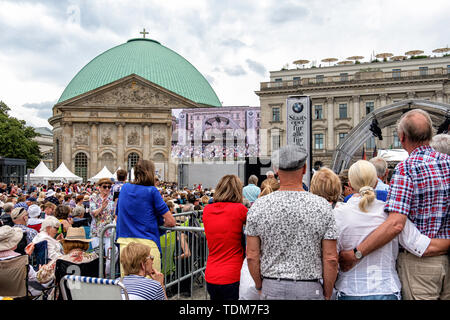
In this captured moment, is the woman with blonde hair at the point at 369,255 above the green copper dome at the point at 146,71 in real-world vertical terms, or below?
below

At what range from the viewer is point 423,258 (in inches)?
127

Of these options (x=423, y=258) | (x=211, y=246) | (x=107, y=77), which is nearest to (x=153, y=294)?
(x=211, y=246)

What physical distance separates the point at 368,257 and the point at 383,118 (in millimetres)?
11738

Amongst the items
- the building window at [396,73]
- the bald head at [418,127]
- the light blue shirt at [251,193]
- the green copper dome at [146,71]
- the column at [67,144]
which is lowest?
the light blue shirt at [251,193]

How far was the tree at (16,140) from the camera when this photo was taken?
56.1 meters

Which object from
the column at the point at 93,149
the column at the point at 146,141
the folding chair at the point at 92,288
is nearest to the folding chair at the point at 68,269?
the folding chair at the point at 92,288

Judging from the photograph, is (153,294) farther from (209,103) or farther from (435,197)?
(209,103)

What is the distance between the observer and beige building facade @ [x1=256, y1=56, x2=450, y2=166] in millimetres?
50906

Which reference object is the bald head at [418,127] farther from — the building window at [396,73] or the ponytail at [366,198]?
the building window at [396,73]

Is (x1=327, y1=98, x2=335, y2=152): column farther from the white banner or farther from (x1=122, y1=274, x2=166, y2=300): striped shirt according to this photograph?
(x1=122, y1=274, x2=166, y2=300): striped shirt

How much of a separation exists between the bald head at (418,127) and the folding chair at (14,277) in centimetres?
506

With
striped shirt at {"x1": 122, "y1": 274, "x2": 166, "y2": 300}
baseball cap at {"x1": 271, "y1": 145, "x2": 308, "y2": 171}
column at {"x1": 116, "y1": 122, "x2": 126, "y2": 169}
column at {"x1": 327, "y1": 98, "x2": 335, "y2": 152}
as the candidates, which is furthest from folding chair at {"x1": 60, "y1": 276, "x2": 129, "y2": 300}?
column at {"x1": 116, "y1": 122, "x2": 126, "y2": 169}

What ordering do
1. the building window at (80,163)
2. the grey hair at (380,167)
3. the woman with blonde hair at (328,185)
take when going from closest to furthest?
the woman with blonde hair at (328,185), the grey hair at (380,167), the building window at (80,163)
